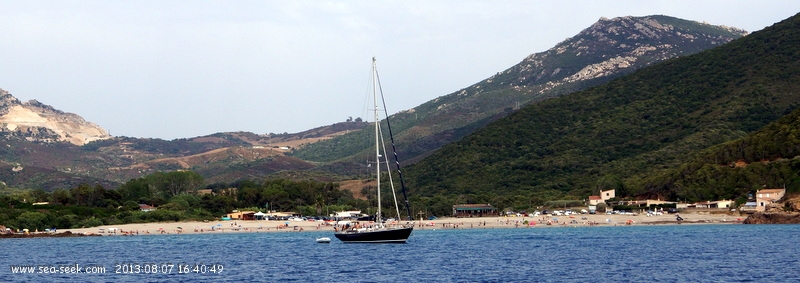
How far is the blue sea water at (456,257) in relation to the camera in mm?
57156

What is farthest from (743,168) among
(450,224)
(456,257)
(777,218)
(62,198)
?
(62,198)

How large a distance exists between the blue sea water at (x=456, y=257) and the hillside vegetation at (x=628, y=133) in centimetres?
5031

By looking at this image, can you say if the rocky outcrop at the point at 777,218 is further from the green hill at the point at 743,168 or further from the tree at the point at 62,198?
the tree at the point at 62,198

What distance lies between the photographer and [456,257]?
71250 mm

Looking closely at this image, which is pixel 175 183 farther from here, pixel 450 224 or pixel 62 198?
pixel 450 224

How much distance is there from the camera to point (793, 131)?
124m

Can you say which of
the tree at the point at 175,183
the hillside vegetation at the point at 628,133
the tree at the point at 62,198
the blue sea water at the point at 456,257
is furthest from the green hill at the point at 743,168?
the tree at the point at 62,198

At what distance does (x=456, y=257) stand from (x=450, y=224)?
174 ft

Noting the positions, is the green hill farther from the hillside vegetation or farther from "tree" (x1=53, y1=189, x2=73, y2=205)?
"tree" (x1=53, y1=189, x2=73, y2=205)

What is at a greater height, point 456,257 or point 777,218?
point 777,218

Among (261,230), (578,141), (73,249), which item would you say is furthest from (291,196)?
(73,249)

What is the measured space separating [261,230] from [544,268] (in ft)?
210

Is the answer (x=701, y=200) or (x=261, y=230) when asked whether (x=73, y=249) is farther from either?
(x=701, y=200)

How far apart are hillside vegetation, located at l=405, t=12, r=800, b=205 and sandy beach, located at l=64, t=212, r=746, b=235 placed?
1779cm
